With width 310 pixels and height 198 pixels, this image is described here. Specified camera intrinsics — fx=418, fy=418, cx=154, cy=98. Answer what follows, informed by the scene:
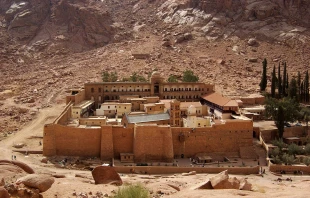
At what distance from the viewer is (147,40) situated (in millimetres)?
79500

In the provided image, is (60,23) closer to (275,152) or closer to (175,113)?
(175,113)

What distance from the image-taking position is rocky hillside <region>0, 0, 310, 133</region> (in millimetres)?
64875

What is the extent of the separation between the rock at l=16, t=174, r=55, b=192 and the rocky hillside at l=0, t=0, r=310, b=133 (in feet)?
133

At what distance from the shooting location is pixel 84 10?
278 ft

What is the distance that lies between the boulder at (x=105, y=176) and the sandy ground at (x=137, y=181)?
61 centimetres

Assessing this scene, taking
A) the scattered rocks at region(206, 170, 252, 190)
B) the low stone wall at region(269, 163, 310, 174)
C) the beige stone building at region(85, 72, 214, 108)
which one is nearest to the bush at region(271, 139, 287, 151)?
the low stone wall at region(269, 163, 310, 174)

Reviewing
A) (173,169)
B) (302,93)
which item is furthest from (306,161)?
(302,93)

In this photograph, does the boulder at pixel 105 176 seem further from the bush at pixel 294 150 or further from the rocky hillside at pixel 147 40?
the rocky hillside at pixel 147 40

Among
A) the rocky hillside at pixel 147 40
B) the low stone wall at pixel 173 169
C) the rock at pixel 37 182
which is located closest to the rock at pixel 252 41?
the rocky hillside at pixel 147 40

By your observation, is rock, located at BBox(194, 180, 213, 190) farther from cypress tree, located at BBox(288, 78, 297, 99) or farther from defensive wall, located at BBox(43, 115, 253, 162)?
cypress tree, located at BBox(288, 78, 297, 99)

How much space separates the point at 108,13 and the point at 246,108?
50.9 m

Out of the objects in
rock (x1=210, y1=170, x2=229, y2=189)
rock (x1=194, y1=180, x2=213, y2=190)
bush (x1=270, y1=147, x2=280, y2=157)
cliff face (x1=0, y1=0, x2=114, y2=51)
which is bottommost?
bush (x1=270, y1=147, x2=280, y2=157)

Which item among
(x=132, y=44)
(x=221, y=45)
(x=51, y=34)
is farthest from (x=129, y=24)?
(x=221, y=45)

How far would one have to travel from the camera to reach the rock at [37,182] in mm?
15992
